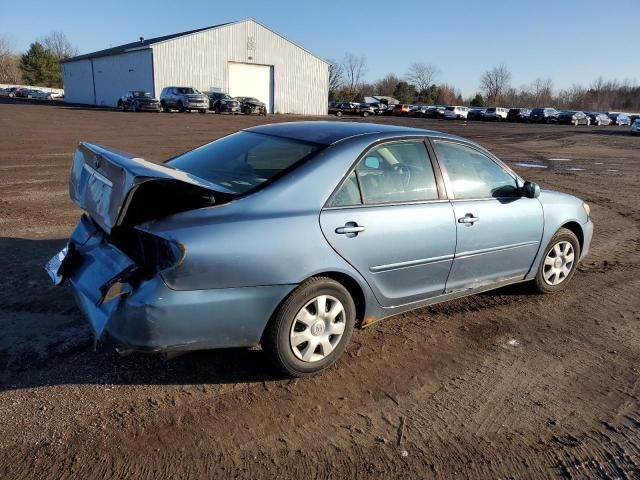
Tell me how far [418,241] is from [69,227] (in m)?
4.70

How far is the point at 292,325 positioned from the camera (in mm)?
3289

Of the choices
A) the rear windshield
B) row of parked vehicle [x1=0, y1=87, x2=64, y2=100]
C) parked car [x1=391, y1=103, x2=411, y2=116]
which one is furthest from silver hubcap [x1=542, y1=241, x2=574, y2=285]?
row of parked vehicle [x1=0, y1=87, x2=64, y2=100]

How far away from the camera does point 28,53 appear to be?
3639 inches

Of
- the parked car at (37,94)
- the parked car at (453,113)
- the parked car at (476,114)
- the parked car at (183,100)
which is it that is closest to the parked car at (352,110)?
the parked car at (453,113)

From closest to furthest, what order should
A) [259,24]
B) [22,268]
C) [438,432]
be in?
[438,432] < [22,268] < [259,24]

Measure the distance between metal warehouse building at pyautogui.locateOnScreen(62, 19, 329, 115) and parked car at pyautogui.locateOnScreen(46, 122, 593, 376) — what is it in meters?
43.9

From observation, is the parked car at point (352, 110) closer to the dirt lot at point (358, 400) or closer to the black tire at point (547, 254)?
the black tire at point (547, 254)

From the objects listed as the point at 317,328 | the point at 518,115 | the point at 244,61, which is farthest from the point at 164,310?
the point at 518,115

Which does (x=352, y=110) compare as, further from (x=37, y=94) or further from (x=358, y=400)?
(x=358, y=400)

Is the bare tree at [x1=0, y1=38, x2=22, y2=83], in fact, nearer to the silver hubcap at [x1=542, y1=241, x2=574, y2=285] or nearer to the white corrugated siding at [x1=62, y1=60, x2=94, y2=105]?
the white corrugated siding at [x1=62, y1=60, x2=94, y2=105]

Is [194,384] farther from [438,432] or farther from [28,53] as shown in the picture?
[28,53]

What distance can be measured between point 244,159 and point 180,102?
37488mm

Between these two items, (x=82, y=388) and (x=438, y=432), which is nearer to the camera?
(x=438, y=432)

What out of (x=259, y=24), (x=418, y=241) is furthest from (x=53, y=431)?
(x=259, y=24)
